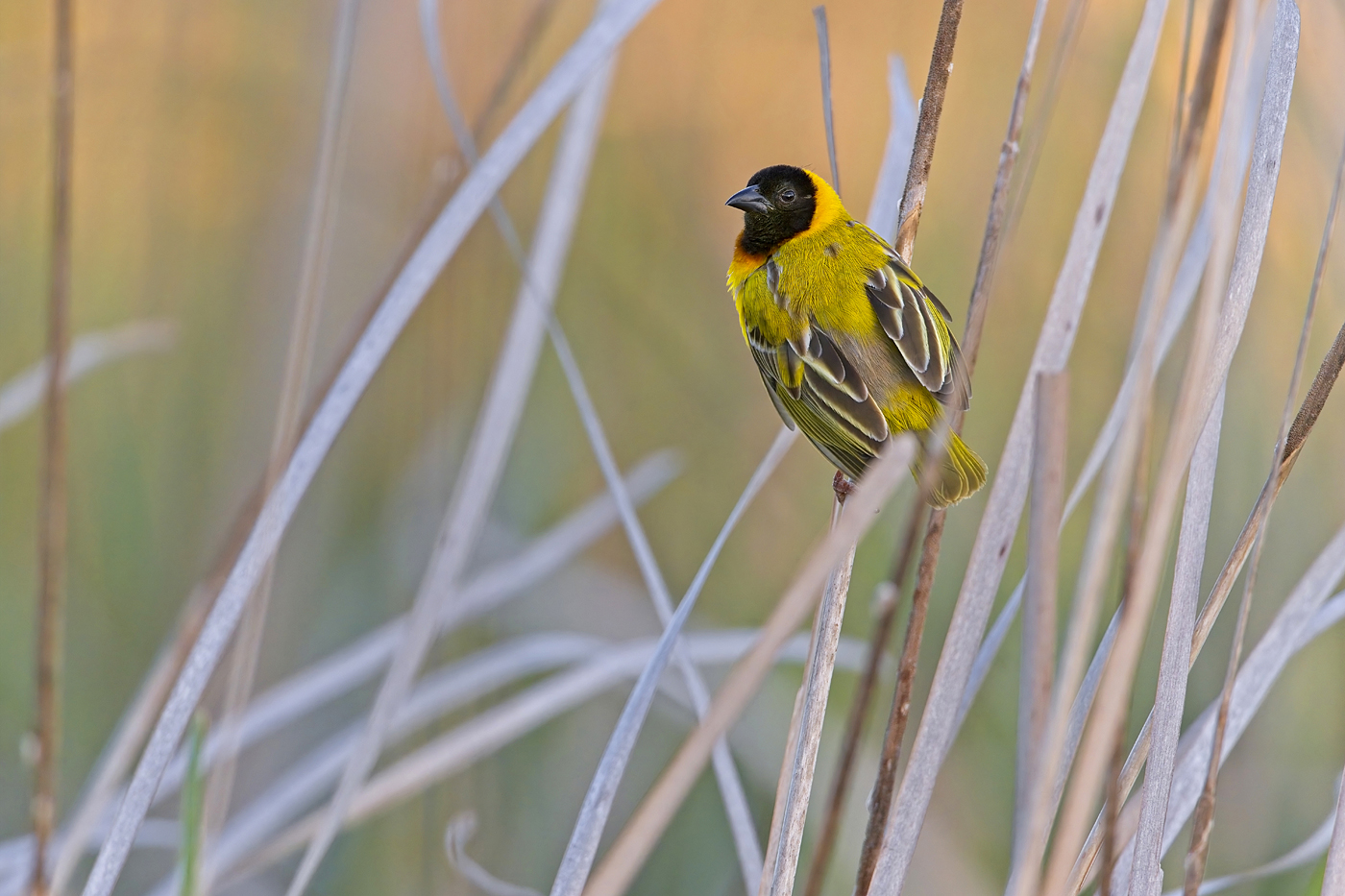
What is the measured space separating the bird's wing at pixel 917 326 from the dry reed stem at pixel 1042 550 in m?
1.05

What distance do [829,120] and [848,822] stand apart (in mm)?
1728

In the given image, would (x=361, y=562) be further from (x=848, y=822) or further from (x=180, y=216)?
(x=848, y=822)

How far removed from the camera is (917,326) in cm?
220

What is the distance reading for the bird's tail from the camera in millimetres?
1954

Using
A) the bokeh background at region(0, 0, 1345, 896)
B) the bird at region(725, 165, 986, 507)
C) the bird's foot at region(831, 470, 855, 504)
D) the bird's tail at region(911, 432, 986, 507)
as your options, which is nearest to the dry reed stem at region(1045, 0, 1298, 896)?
the bird's tail at region(911, 432, 986, 507)

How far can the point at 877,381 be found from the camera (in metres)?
2.21

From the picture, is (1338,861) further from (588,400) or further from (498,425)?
(498,425)

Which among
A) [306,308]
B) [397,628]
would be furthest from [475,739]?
[306,308]

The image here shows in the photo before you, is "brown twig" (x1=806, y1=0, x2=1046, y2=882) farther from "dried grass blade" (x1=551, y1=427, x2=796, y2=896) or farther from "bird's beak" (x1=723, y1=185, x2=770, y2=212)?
"bird's beak" (x1=723, y1=185, x2=770, y2=212)

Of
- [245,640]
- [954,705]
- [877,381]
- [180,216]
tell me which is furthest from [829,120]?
[180,216]

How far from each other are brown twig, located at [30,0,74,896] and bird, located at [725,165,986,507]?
4.61ft

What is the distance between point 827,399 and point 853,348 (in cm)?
12

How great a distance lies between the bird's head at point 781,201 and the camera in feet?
8.36

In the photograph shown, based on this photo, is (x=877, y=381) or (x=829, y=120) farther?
(x=877, y=381)
